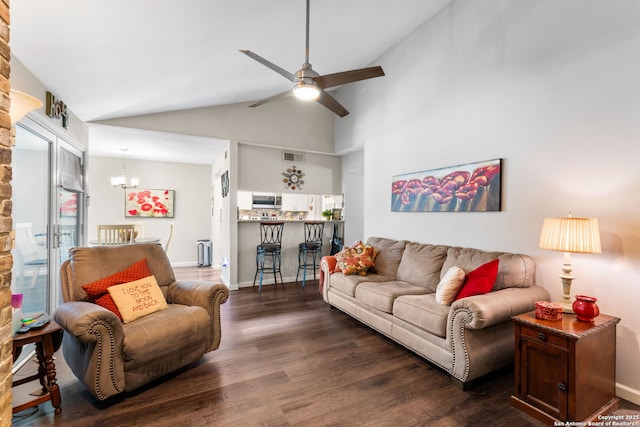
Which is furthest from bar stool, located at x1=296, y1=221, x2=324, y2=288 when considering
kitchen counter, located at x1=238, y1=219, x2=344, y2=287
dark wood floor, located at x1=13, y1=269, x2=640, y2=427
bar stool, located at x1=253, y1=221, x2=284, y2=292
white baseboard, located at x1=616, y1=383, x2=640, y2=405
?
white baseboard, located at x1=616, y1=383, x2=640, y2=405

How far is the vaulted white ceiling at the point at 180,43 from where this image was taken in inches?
83.0

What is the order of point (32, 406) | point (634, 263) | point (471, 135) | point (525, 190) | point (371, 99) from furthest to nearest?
point (371, 99)
point (471, 135)
point (525, 190)
point (634, 263)
point (32, 406)

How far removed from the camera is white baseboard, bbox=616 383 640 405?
2047 millimetres

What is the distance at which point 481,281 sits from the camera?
2428mm

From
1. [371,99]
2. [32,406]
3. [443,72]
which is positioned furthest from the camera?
[371,99]

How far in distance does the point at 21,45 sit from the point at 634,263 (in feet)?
15.4

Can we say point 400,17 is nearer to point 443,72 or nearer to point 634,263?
point 443,72

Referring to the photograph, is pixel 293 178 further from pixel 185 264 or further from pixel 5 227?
pixel 5 227

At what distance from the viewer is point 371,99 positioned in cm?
479

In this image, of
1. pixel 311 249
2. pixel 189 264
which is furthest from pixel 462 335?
pixel 189 264

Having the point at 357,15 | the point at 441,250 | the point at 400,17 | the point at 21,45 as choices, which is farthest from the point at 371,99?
the point at 21,45

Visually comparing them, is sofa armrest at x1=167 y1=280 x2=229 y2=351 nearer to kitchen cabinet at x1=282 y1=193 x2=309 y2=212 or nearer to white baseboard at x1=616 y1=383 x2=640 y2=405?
white baseboard at x1=616 y1=383 x2=640 y2=405

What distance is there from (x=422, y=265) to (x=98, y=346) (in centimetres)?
295

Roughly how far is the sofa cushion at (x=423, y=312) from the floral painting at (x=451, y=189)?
114cm
